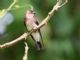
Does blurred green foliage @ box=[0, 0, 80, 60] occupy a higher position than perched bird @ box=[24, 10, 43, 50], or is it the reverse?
blurred green foliage @ box=[0, 0, 80, 60]

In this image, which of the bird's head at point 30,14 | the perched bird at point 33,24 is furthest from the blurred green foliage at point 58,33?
the bird's head at point 30,14

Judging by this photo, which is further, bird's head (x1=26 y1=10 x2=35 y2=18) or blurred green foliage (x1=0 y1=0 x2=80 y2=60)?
blurred green foliage (x1=0 y1=0 x2=80 y2=60)

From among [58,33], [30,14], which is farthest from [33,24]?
[58,33]

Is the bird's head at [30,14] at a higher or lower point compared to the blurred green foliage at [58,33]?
lower

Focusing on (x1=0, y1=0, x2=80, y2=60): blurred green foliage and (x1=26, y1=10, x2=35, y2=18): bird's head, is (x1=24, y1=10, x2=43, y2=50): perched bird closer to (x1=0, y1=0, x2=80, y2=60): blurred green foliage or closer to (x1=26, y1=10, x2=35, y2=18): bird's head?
(x1=26, y1=10, x2=35, y2=18): bird's head

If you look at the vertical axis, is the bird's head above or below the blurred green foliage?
below

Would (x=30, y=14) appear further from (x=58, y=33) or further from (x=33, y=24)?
(x=58, y=33)

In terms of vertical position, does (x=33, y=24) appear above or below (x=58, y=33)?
below

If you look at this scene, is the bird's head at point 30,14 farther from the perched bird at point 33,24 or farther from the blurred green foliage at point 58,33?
the blurred green foliage at point 58,33

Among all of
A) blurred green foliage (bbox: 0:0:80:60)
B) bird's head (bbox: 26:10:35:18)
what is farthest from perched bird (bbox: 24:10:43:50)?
blurred green foliage (bbox: 0:0:80:60)

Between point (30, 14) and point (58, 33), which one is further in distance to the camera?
point (58, 33)

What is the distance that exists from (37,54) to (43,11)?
38 centimetres

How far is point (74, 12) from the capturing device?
323cm

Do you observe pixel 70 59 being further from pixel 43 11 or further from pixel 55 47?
pixel 43 11
